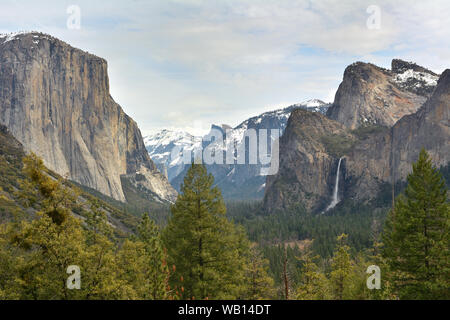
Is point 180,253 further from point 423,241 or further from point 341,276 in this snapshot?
point 341,276

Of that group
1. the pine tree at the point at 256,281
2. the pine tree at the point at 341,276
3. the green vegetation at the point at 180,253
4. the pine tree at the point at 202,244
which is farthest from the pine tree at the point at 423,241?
the pine tree at the point at 202,244

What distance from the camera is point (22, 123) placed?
7854 inches

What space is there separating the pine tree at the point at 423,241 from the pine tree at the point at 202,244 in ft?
43.4

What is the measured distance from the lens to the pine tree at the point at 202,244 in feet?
86.2

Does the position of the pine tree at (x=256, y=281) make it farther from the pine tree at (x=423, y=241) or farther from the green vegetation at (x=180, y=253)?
the pine tree at (x=423, y=241)

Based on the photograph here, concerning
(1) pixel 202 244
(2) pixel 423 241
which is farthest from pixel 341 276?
(1) pixel 202 244

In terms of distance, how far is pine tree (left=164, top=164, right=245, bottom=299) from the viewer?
26.3 meters

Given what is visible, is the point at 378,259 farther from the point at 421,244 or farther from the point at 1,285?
Result: the point at 1,285

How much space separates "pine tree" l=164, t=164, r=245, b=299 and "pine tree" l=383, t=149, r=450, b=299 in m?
13.2

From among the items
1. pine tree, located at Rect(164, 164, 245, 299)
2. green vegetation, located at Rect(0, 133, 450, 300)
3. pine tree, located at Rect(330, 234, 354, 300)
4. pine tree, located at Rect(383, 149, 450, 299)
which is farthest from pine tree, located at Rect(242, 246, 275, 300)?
pine tree, located at Rect(383, 149, 450, 299)

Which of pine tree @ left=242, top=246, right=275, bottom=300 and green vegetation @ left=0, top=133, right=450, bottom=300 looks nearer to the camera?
green vegetation @ left=0, top=133, right=450, bottom=300

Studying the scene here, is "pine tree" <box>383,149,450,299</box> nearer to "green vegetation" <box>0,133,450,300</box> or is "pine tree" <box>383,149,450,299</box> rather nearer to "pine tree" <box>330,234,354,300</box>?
"green vegetation" <box>0,133,450,300</box>

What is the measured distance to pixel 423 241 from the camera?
28047 millimetres

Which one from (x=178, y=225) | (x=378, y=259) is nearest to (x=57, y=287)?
(x=178, y=225)
